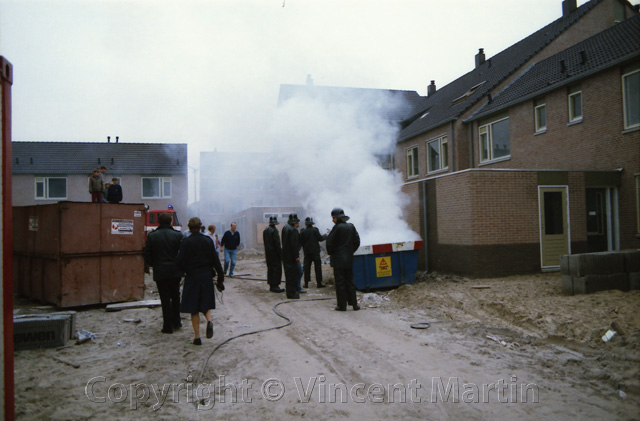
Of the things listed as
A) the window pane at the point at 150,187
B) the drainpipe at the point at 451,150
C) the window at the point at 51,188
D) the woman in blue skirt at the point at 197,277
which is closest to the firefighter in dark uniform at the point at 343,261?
the woman in blue skirt at the point at 197,277

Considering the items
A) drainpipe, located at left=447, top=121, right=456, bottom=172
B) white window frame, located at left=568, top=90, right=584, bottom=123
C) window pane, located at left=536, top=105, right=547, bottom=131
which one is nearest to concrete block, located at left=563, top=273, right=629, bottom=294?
white window frame, located at left=568, top=90, right=584, bottom=123

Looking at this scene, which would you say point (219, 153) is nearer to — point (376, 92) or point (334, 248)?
point (376, 92)

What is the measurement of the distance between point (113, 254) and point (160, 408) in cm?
551

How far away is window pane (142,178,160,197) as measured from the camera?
25484 millimetres

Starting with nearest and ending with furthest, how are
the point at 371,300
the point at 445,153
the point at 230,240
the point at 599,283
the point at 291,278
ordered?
1. the point at 599,283
2. the point at 371,300
3. the point at 291,278
4. the point at 230,240
5. the point at 445,153

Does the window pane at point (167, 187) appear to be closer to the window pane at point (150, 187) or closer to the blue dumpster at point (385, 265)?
the window pane at point (150, 187)

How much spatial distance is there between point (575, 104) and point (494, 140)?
12.7ft

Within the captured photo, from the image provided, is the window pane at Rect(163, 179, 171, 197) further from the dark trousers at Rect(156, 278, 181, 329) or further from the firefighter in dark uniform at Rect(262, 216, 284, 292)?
the dark trousers at Rect(156, 278, 181, 329)

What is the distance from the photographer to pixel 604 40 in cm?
1374

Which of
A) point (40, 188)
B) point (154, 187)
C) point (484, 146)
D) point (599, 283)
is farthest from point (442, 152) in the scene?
point (40, 188)

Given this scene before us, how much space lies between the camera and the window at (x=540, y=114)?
1440 centimetres

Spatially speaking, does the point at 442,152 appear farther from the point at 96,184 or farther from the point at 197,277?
the point at 197,277

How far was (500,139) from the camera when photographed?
16.5 metres

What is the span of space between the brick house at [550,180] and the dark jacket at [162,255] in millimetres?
7133
